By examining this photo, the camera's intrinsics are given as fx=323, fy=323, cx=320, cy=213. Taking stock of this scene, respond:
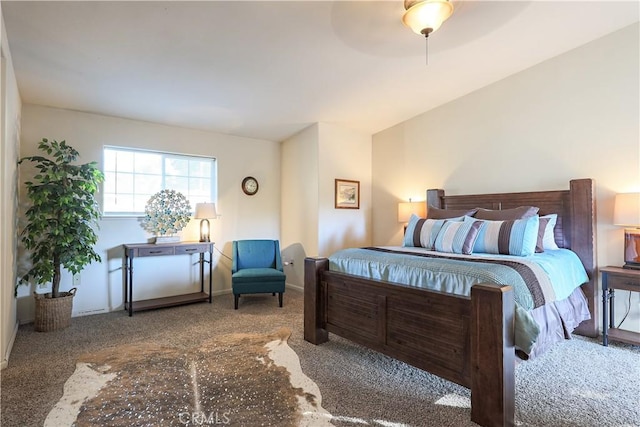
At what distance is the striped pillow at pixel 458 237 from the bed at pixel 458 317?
36.3 inches

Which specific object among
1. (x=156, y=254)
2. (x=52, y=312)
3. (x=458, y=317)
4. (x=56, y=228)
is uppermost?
(x=56, y=228)

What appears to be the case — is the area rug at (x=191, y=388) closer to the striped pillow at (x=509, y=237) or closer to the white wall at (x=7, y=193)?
the white wall at (x=7, y=193)

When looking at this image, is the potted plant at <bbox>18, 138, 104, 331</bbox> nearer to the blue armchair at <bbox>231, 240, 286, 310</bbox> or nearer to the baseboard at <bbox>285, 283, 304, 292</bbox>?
the blue armchair at <bbox>231, 240, 286, 310</bbox>

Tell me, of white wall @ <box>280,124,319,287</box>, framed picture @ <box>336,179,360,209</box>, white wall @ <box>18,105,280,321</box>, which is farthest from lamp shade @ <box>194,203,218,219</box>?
framed picture @ <box>336,179,360,209</box>

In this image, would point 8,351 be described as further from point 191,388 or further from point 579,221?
point 579,221

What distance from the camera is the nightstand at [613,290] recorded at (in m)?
2.65

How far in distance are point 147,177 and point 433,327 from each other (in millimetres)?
3829

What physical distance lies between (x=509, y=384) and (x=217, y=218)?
3895mm

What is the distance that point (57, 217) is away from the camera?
321cm

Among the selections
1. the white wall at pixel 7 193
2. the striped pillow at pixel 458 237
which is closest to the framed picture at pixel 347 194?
the striped pillow at pixel 458 237

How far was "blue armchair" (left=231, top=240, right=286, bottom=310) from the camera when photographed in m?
3.87

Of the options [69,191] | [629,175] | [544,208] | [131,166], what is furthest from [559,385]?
[131,166]

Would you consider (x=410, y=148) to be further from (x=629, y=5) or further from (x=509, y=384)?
(x=509, y=384)

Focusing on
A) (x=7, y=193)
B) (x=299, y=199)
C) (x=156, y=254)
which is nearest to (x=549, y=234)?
(x=299, y=199)
